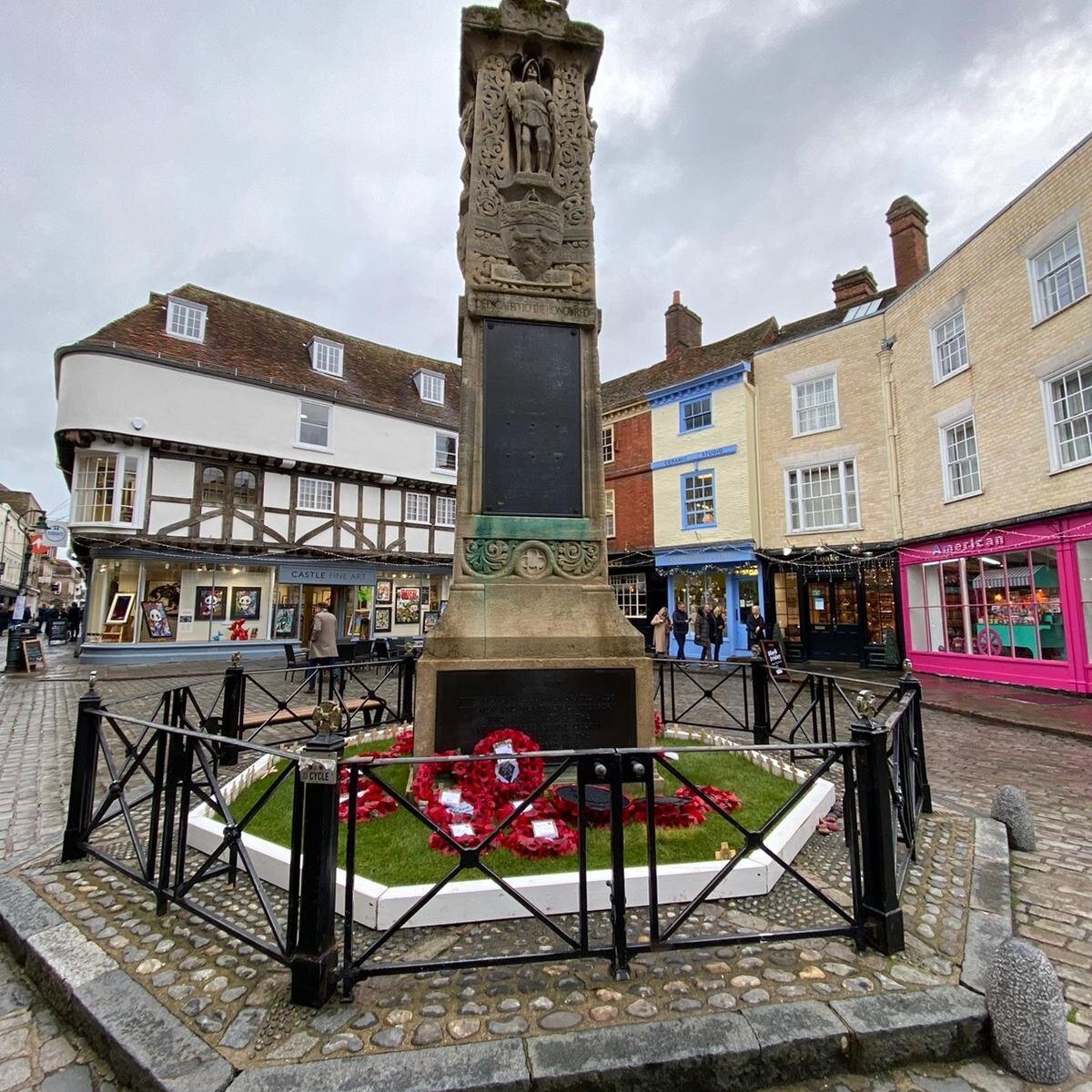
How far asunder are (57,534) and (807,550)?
25.1m

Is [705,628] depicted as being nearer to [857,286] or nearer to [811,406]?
[811,406]

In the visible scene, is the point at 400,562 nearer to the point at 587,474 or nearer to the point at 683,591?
the point at 683,591

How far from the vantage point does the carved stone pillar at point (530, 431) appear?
4754 millimetres

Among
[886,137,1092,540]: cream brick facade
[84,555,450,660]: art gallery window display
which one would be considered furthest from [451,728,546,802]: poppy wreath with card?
[84,555,450,660]: art gallery window display

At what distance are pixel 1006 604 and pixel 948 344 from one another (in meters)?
6.85

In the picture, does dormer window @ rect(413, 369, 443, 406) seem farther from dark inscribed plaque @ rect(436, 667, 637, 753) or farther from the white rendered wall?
dark inscribed plaque @ rect(436, 667, 637, 753)

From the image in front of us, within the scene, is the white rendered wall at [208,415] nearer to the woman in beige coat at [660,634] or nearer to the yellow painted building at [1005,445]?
the woman in beige coat at [660,634]

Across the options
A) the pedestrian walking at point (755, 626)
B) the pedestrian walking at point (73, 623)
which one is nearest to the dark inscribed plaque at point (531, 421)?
the pedestrian walking at point (755, 626)

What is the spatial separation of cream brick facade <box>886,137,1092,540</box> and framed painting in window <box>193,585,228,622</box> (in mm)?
21771

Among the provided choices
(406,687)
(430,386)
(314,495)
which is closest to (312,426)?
(314,495)

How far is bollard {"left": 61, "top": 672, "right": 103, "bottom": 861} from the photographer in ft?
13.2

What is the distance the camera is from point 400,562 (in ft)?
78.1

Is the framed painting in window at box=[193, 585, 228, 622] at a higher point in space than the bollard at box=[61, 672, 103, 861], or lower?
higher

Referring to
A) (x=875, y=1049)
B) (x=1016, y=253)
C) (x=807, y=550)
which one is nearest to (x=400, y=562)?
Result: (x=807, y=550)
